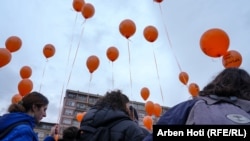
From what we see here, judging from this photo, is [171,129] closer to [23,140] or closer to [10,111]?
[23,140]

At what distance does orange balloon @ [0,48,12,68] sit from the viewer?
5.36 m

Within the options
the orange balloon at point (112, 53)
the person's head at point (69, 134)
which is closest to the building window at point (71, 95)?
the orange balloon at point (112, 53)

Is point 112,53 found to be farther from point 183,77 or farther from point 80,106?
A: point 80,106

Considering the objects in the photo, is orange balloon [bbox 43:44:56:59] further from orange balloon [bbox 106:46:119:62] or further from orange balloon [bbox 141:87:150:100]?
orange balloon [bbox 141:87:150:100]

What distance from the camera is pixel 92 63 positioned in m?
6.02

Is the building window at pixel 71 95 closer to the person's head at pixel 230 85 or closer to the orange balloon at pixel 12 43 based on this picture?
the orange balloon at pixel 12 43

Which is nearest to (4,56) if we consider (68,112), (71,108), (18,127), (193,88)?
(18,127)

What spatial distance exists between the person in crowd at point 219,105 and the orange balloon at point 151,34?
4.46 m

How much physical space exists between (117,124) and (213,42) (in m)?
2.64

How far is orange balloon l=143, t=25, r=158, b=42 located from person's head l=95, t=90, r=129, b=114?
3.77 metres

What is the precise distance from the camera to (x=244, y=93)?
4.55 ft

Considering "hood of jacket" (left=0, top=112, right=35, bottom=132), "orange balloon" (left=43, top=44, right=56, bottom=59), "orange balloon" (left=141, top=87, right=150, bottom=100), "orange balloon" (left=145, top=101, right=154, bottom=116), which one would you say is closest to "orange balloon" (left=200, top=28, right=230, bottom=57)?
"hood of jacket" (left=0, top=112, right=35, bottom=132)

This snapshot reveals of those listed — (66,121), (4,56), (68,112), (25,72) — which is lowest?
(66,121)

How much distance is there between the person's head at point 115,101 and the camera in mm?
2234
